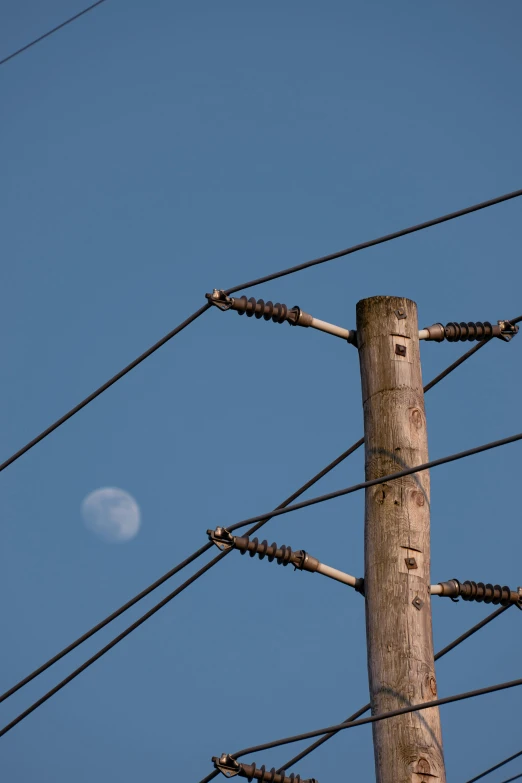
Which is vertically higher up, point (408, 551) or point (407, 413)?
point (407, 413)

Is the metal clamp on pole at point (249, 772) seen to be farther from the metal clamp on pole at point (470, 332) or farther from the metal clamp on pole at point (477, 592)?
the metal clamp on pole at point (470, 332)

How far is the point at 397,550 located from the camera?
597 cm

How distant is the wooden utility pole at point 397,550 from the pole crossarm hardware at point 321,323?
149 millimetres

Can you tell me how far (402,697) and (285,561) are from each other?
0.96 meters

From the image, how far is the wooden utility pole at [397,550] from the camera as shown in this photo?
220 inches

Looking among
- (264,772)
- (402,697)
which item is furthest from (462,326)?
(264,772)

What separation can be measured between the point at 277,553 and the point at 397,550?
0.66 metres

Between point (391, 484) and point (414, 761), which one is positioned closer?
point (414, 761)

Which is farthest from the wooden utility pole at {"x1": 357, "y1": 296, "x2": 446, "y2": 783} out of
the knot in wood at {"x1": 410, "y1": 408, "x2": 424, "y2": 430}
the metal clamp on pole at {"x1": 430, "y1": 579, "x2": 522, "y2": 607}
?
the metal clamp on pole at {"x1": 430, "y1": 579, "x2": 522, "y2": 607}

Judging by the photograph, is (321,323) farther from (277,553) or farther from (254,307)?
(277,553)

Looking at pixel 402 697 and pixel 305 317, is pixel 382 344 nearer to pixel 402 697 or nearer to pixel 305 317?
pixel 305 317

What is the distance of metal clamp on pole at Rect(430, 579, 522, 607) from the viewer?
6090 millimetres

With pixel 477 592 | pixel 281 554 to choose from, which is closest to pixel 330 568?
pixel 281 554

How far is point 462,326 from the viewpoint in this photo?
6805 millimetres
